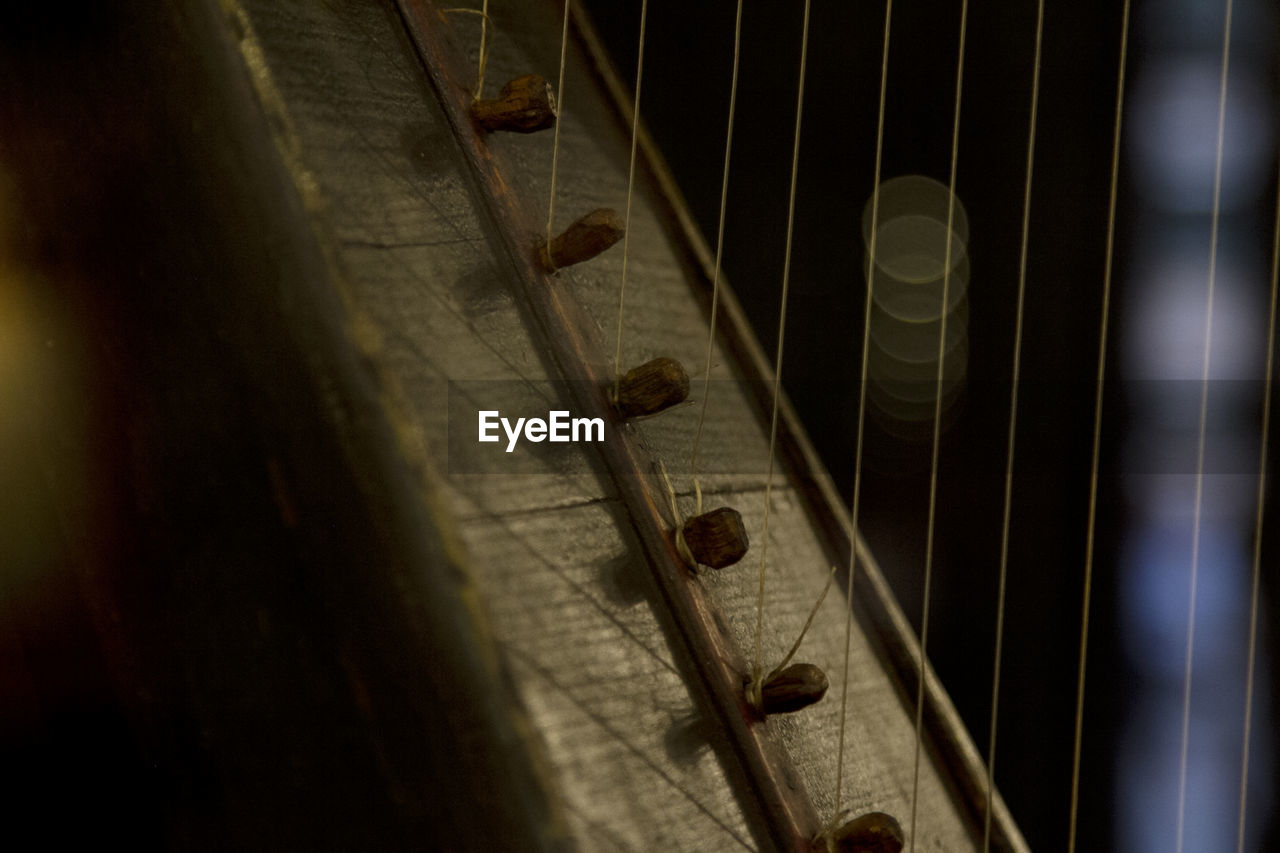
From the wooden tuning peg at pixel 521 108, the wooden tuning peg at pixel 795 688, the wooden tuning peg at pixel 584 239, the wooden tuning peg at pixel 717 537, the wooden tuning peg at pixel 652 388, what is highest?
the wooden tuning peg at pixel 521 108

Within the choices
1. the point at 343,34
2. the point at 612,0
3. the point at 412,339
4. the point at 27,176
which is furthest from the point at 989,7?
the point at 27,176

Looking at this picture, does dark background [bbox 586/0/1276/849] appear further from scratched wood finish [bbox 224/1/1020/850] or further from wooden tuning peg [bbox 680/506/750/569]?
wooden tuning peg [bbox 680/506/750/569]

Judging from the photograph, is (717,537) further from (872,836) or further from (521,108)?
(521,108)

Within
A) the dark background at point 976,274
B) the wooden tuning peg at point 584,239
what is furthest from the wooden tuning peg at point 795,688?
the dark background at point 976,274

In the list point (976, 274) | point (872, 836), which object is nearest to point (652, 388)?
point (872, 836)

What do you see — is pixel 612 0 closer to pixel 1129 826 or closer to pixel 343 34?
pixel 343 34

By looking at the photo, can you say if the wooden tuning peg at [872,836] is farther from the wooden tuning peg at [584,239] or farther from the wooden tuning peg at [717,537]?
the wooden tuning peg at [584,239]
